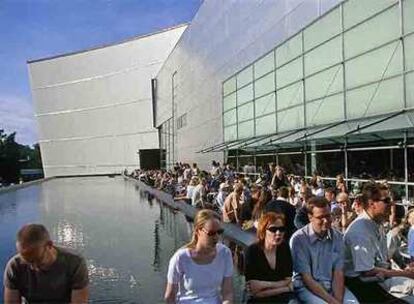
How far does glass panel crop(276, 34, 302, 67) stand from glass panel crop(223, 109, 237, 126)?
6792mm

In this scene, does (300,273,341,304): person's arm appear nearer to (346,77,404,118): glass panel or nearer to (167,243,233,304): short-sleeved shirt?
(167,243,233,304): short-sleeved shirt

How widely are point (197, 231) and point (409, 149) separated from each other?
9.93m

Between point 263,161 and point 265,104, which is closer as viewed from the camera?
point 265,104

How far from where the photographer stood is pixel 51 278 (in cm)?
345

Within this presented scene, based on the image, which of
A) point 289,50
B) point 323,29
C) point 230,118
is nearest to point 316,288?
point 323,29

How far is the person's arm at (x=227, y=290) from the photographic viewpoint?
4027 millimetres

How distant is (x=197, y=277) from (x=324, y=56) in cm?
1469

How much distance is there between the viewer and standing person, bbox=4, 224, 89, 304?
11.2 feet

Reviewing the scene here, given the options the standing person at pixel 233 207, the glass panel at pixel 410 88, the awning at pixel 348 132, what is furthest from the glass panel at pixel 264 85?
the standing person at pixel 233 207

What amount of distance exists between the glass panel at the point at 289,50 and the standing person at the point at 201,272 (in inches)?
657

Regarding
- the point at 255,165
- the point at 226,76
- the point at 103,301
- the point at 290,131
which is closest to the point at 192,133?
the point at 226,76

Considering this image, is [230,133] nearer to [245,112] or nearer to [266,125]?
[245,112]

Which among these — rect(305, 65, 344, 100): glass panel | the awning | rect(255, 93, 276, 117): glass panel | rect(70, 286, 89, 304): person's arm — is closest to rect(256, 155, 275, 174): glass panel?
the awning

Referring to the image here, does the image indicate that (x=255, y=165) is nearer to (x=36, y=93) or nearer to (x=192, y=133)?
(x=192, y=133)
